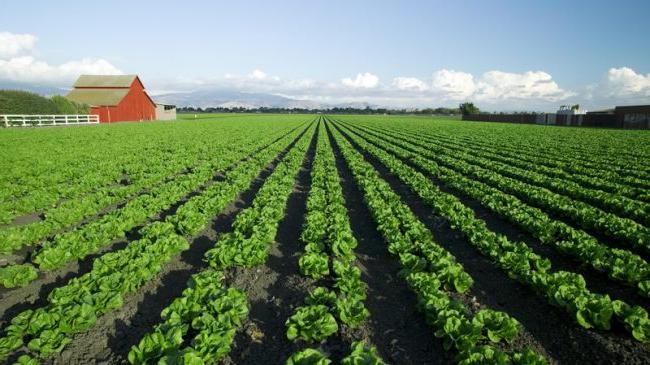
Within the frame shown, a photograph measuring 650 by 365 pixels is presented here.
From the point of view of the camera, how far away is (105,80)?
66.8 metres

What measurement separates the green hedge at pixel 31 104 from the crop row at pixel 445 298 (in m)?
53.7

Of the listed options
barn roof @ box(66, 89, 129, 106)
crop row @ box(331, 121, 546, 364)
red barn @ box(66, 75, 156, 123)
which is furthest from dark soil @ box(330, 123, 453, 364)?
barn roof @ box(66, 89, 129, 106)

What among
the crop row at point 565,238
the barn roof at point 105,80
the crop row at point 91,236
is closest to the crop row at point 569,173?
the crop row at point 565,238

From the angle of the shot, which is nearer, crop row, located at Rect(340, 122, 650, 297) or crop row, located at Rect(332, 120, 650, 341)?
crop row, located at Rect(332, 120, 650, 341)

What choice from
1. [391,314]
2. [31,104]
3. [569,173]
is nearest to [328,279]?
[391,314]

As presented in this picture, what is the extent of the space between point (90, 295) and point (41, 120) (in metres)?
49.6

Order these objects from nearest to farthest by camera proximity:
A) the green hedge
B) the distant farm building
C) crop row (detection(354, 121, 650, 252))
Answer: crop row (detection(354, 121, 650, 252)), the green hedge, the distant farm building

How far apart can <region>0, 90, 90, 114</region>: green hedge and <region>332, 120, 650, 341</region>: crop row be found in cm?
5467

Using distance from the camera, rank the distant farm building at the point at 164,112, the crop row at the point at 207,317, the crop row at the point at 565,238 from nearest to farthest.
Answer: the crop row at the point at 207,317, the crop row at the point at 565,238, the distant farm building at the point at 164,112

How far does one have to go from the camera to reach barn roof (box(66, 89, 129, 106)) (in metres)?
60.3

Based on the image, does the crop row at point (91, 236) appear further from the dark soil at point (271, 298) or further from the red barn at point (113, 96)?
the red barn at point (113, 96)

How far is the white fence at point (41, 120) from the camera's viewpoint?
40875 millimetres

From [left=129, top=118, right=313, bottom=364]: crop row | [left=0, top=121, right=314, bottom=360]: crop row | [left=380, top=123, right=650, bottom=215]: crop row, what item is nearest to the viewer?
[left=129, top=118, right=313, bottom=364]: crop row

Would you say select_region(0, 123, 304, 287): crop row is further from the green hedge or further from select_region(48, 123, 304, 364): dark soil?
the green hedge
